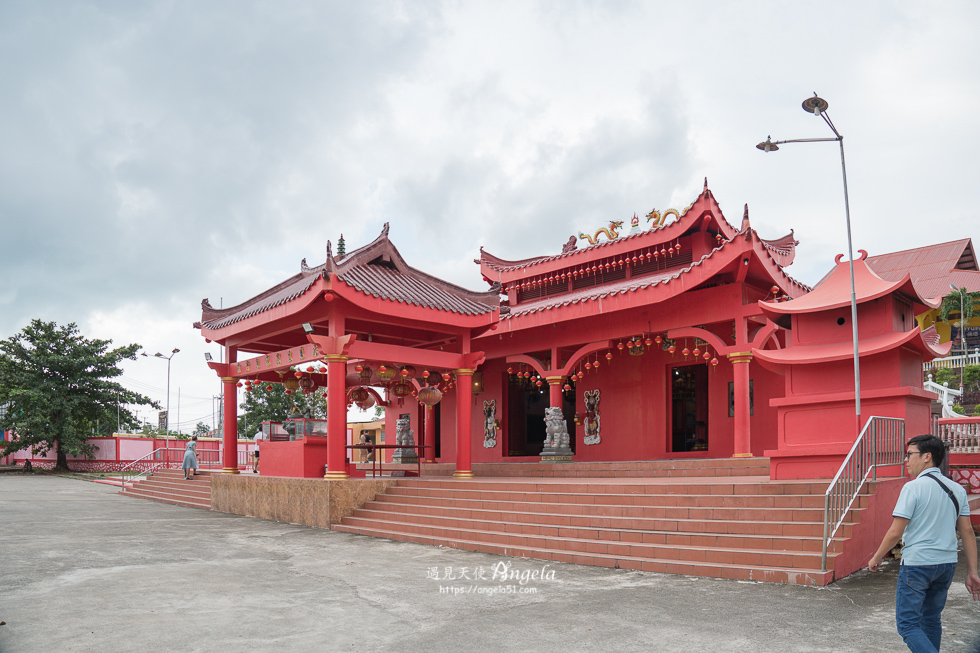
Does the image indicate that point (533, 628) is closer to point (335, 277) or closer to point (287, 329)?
point (335, 277)

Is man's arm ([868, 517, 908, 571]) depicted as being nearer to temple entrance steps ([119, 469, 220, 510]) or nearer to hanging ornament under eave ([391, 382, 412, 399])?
hanging ornament under eave ([391, 382, 412, 399])

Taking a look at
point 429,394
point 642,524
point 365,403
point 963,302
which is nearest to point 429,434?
point 365,403

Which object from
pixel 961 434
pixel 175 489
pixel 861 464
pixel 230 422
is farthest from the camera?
pixel 175 489

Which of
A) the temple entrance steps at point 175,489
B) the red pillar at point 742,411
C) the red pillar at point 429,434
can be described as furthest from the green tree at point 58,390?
the red pillar at point 742,411

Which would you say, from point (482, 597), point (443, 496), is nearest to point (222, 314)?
point (443, 496)

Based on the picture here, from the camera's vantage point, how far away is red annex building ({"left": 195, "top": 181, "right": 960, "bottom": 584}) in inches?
367

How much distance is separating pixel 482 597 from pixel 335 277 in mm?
6769

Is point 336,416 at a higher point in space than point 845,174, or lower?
lower

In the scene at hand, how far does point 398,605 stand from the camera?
6.50 metres

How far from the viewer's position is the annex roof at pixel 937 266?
1305 inches

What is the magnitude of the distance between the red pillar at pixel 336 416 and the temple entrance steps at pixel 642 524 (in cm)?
106

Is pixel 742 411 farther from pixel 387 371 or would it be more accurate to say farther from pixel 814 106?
pixel 387 371

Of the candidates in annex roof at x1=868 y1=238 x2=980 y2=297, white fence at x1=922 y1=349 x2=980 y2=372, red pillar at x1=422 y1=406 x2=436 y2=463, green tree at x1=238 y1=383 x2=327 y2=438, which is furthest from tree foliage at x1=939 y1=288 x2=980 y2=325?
green tree at x1=238 y1=383 x2=327 y2=438

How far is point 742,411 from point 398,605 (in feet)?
29.2
